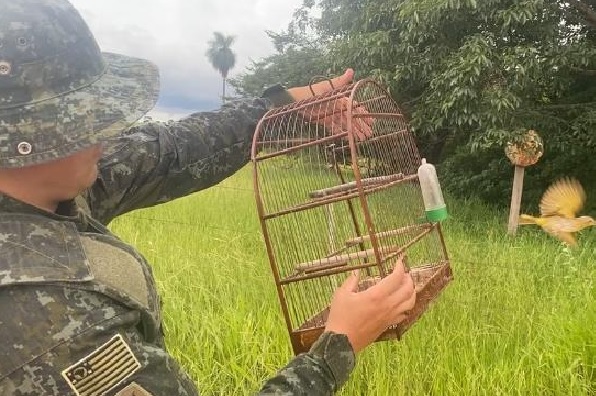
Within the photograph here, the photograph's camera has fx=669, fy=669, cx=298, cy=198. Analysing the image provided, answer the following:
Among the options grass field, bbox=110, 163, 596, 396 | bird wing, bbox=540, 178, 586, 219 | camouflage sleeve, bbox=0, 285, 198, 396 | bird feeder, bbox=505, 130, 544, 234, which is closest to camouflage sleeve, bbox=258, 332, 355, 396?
camouflage sleeve, bbox=0, 285, 198, 396

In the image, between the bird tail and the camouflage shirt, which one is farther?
the bird tail

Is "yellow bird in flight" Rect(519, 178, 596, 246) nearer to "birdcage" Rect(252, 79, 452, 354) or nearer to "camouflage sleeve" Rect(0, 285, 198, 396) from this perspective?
"birdcage" Rect(252, 79, 452, 354)

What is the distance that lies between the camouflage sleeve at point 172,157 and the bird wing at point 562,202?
3736 mm

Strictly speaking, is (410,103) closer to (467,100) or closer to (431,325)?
(467,100)

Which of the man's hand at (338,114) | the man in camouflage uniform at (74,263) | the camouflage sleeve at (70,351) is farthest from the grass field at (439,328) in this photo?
the camouflage sleeve at (70,351)

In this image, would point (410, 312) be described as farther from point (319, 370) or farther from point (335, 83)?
point (335, 83)

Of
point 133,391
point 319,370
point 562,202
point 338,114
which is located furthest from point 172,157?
point 562,202

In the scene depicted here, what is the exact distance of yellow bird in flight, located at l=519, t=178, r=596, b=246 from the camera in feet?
15.4

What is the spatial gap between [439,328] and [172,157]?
5.43 ft

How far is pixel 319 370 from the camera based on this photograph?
1214 millimetres

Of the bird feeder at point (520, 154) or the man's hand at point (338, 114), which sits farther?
the bird feeder at point (520, 154)

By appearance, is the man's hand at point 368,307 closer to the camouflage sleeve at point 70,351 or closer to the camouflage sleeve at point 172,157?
the camouflage sleeve at point 70,351

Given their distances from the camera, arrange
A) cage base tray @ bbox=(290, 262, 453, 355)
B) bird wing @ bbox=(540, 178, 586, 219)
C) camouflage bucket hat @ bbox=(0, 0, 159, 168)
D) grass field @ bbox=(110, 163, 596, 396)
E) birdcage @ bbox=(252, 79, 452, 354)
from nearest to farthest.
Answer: camouflage bucket hat @ bbox=(0, 0, 159, 168), cage base tray @ bbox=(290, 262, 453, 355), birdcage @ bbox=(252, 79, 452, 354), grass field @ bbox=(110, 163, 596, 396), bird wing @ bbox=(540, 178, 586, 219)

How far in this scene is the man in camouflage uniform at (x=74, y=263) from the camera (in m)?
0.96
